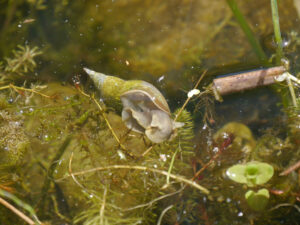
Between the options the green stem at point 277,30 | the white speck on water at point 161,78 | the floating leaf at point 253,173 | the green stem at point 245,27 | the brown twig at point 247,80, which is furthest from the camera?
the white speck on water at point 161,78

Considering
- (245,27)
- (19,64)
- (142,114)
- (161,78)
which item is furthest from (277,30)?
(19,64)

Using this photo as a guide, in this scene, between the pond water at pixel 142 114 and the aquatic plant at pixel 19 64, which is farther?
the aquatic plant at pixel 19 64

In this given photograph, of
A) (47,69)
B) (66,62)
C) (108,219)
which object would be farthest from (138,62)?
(108,219)

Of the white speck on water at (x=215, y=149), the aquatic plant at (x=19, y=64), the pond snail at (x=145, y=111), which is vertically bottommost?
the white speck on water at (x=215, y=149)

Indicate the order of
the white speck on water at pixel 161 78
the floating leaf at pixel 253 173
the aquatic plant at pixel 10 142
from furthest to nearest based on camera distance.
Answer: the white speck on water at pixel 161 78
the aquatic plant at pixel 10 142
the floating leaf at pixel 253 173

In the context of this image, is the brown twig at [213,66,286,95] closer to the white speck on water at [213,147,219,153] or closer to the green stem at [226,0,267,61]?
the green stem at [226,0,267,61]

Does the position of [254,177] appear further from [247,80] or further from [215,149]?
[247,80]

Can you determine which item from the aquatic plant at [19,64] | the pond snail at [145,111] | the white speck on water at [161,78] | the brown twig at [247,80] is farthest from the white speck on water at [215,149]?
the aquatic plant at [19,64]

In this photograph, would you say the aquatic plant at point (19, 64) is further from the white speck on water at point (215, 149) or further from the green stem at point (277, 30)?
the green stem at point (277, 30)
